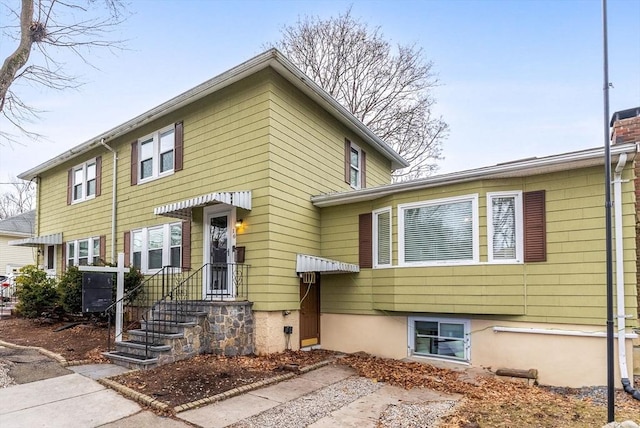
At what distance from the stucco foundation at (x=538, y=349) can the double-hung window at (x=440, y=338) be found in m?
0.14

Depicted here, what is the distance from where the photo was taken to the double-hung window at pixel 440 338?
25.5ft

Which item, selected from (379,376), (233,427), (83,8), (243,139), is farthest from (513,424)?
(83,8)

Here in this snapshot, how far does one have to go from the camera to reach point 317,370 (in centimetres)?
747

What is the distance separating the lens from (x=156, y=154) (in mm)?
10898

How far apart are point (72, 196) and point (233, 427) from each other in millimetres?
12217

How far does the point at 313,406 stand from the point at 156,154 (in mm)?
8044

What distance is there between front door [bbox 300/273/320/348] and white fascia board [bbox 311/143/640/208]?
2165 mm

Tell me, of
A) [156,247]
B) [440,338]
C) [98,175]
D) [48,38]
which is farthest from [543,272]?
[98,175]

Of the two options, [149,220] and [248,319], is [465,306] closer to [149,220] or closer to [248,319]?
[248,319]

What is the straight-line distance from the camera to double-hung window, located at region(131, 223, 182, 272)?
33.5 feet

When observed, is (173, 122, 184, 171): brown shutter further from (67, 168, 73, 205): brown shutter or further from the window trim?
(67, 168, 73, 205): brown shutter

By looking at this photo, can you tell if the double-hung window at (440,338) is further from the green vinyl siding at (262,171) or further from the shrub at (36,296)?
the shrub at (36,296)

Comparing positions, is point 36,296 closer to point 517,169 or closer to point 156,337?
point 156,337

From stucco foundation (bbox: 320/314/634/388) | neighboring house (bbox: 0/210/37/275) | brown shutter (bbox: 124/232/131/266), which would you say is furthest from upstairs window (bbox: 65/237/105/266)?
neighboring house (bbox: 0/210/37/275)
